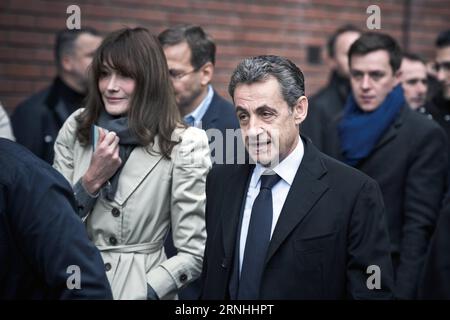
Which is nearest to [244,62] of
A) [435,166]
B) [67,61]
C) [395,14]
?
[435,166]

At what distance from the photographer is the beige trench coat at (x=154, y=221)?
356cm

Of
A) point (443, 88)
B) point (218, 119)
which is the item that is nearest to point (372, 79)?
point (443, 88)

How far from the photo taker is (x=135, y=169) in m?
3.65

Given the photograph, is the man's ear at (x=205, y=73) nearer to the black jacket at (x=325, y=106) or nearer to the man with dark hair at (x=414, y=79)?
the black jacket at (x=325, y=106)

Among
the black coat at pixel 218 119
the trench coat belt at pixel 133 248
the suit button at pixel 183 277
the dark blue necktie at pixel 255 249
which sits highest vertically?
the black coat at pixel 218 119

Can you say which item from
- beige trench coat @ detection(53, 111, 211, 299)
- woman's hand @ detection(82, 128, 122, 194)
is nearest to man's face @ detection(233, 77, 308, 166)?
beige trench coat @ detection(53, 111, 211, 299)

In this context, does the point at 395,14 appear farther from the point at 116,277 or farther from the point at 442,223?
the point at 442,223

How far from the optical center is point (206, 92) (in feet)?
15.6

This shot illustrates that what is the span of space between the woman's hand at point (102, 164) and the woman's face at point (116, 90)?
18cm

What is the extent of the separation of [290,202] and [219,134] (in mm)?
1531

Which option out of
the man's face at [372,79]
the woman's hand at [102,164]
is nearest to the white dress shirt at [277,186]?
the woman's hand at [102,164]

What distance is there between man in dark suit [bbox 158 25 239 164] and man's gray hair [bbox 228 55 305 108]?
1.32 m

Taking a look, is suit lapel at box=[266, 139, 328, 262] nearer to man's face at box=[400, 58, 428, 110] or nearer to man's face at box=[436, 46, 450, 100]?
man's face at box=[436, 46, 450, 100]

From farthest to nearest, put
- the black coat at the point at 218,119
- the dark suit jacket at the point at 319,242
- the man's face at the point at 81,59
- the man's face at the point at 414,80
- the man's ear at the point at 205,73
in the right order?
the man's face at the point at 414,80 < the man's face at the point at 81,59 < the man's ear at the point at 205,73 < the black coat at the point at 218,119 < the dark suit jacket at the point at 319,242
